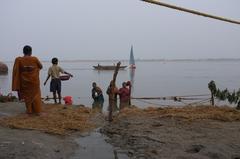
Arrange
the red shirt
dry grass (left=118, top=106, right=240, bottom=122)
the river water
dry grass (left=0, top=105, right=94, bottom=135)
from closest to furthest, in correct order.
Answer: dry grass (left=0, top=105, right=94, bottom=135) < dry grass (left=118, top=106, right=240, bottom=122) < the red shirt < the river water

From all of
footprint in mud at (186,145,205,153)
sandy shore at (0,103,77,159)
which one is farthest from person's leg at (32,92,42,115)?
footprint in mud at (186,145,205,153)

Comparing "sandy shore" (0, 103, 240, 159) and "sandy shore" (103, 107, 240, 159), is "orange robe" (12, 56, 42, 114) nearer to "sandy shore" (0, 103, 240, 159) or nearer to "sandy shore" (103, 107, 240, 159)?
"sandy shore" (0, 103, 240, 159)

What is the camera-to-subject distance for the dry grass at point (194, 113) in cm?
950

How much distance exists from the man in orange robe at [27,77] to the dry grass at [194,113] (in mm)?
2304

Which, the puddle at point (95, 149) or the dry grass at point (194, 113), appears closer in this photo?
the puddle at point (95, 149)

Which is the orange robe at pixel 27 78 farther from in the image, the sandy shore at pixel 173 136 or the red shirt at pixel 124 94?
the red shirt at pixel 124 94

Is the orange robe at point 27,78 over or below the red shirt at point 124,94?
over

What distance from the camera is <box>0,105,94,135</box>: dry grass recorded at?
25.6 feet

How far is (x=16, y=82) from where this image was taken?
8586mm

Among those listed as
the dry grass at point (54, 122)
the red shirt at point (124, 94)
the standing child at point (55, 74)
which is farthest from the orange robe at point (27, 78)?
the red shirt at point (124, 94)

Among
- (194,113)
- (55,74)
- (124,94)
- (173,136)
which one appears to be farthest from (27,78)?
(124,94)

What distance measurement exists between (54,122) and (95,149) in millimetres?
1845

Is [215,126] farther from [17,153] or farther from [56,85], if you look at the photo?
[56,85]

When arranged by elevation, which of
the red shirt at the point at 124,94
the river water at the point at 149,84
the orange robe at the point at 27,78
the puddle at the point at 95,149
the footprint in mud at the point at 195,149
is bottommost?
the river water at the point at 149,84
